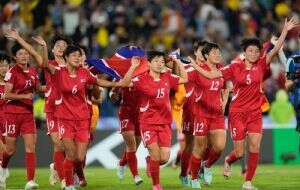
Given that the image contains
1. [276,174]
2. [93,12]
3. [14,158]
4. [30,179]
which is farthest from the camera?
[93,12]

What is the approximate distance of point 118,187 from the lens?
1831 centimetres

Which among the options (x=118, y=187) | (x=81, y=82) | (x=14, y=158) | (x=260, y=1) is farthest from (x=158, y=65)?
(x=260, y=1)

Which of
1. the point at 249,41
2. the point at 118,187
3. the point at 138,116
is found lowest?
the point at 118,187

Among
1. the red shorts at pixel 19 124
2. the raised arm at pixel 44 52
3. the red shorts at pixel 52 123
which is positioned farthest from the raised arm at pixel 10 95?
the raised arm at pixel 44 52

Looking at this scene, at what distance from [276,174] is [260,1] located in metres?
10.5

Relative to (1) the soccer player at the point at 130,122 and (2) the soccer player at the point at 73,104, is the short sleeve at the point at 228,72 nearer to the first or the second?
(2) the soccer player at the point at 73,104

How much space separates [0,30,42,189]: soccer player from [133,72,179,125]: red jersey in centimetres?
214

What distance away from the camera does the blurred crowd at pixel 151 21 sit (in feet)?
93.9

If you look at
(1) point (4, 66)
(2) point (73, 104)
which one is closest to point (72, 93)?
(2) point (73, 104)

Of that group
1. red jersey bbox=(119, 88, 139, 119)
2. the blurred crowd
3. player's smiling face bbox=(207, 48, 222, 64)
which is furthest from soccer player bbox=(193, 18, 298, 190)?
the blurred crowd

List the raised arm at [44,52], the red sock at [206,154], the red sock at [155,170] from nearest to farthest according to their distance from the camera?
the raised arm at [44,52] → the red sock at [155,170] → the red sock at [206,154]

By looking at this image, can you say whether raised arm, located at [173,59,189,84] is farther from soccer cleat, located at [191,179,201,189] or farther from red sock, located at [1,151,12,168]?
red sock, located at [1,151,12,168]

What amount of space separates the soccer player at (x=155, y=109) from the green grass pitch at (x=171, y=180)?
1.52 meters

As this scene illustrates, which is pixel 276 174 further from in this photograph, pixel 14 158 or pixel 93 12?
pixel 93 12
